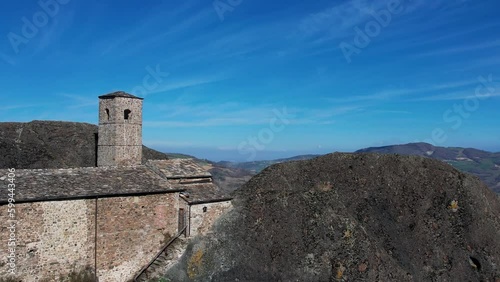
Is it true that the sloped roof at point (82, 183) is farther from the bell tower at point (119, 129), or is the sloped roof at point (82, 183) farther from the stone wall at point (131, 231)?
the bell tower at point (119, 129)

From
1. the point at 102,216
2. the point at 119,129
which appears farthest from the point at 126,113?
the point at 102,216

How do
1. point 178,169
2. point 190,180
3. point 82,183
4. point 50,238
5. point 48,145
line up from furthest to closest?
point 48,145
point 178,169
point 190,180
point 82,183
point 50,238

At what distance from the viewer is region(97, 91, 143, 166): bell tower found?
3114 cm

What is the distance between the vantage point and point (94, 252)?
72.4 ft

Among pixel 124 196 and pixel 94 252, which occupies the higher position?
pixel 124 196

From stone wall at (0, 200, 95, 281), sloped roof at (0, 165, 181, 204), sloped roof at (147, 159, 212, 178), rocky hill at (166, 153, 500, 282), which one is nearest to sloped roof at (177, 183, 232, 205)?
sloped roof at (147, 159, 212, 178)

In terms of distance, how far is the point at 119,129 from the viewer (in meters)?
31.2

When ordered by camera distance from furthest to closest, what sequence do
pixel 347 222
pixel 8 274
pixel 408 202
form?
pixel 408 202 → pixel 347 222 → pixel 8 274

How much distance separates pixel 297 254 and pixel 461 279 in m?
13.1

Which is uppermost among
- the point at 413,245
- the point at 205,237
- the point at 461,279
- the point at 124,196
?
the point at 124,196

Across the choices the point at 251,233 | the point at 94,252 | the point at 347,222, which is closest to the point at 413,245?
the point at 347,222

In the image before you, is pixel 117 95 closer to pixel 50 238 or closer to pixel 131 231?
pixel 131 231

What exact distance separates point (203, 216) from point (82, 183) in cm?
754

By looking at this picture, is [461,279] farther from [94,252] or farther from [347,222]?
[94,252]
